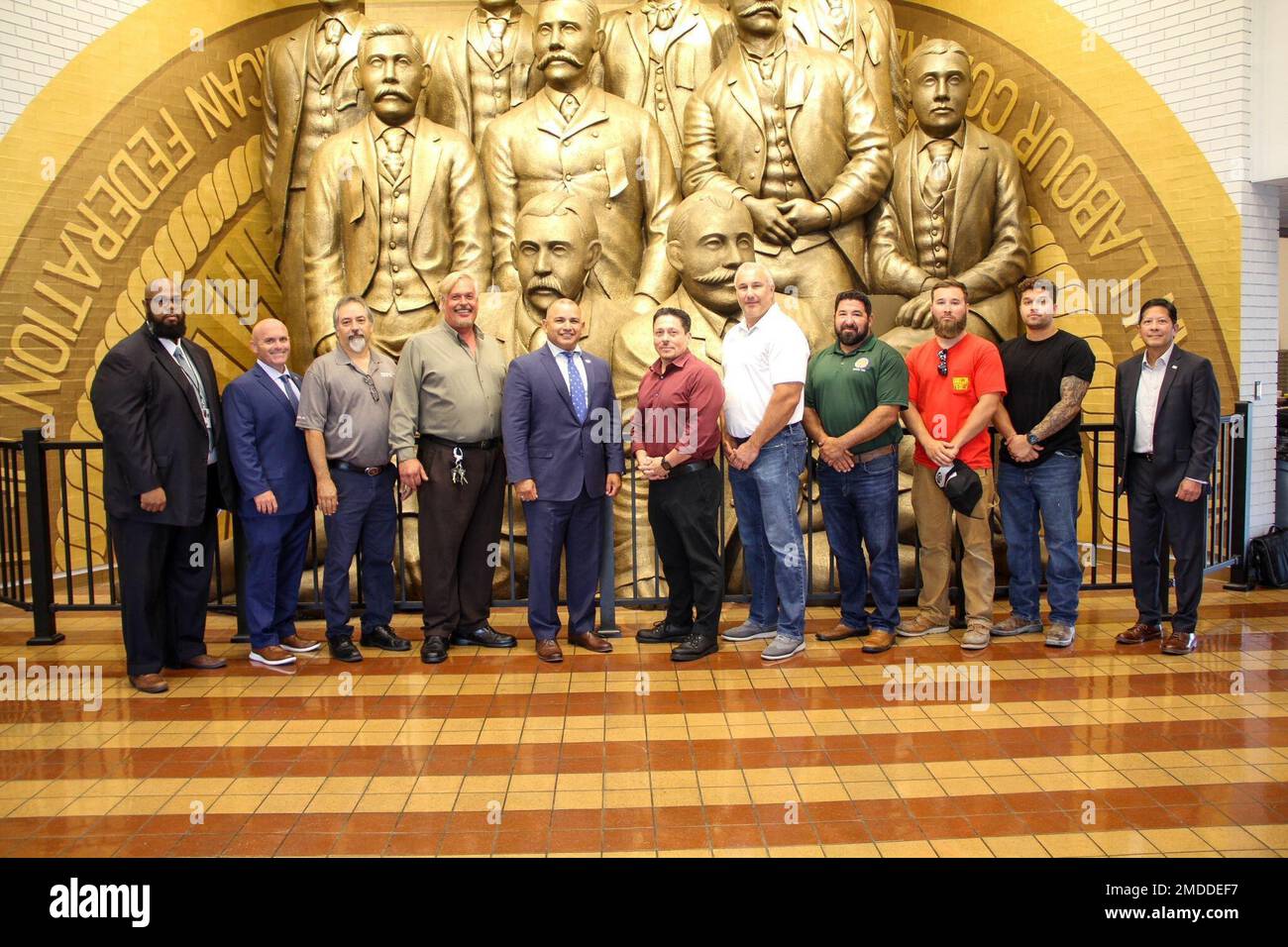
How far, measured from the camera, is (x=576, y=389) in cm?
501

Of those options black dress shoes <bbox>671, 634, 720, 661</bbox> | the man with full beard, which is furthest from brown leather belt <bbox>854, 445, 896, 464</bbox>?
the man with full beard

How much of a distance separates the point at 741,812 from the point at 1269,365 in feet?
18.2

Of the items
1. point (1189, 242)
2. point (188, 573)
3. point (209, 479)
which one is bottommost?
point (188, 573)

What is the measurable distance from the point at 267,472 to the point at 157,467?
450mm

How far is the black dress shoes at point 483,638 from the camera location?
5.18m

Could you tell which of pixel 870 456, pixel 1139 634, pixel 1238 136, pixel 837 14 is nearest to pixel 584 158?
pixel 837 14

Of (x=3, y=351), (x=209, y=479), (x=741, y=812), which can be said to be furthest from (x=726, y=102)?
(x=741, y=812)

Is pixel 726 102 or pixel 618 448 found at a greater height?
pixel 726 102

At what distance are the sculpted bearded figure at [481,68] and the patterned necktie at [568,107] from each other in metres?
0.86

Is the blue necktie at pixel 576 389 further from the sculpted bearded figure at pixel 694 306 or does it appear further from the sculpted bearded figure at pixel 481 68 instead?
the sculpted bearded figure at pixel 481 68

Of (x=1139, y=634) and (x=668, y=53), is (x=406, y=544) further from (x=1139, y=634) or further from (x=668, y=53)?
(x=668, y=53)

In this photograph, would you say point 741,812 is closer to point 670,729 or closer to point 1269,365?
point 670,729

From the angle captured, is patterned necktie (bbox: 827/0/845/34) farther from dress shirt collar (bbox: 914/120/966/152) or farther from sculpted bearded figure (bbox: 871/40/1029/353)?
dress shirt collar (bbox: 914/120/966/152)

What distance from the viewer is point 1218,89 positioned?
274 inches
